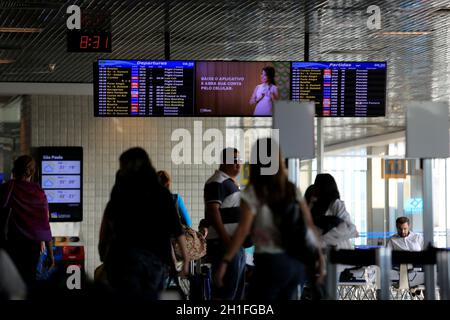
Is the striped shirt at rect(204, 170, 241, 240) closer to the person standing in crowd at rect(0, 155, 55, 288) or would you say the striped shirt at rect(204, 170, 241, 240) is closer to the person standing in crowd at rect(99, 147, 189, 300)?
the person standing in crowd at rect(0, 155, 55, 288)

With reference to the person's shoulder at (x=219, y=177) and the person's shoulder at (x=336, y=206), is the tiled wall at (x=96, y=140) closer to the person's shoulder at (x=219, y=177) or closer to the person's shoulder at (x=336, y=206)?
the person's shoulder at (x=219, y=177)

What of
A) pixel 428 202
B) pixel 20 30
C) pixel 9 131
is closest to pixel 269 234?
pixel 428 202

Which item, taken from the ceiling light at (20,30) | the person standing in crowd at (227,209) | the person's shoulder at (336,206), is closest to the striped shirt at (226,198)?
the person standing in crowd at (227,209)

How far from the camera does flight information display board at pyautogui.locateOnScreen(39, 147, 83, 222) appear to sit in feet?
52.0

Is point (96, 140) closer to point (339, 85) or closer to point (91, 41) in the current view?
point (91, 41)

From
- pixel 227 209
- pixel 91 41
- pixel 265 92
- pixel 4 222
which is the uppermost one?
pixel 91 41

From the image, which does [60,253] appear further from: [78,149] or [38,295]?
[38,295]

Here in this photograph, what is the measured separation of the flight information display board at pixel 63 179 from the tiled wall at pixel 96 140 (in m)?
0.32

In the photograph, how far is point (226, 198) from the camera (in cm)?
834

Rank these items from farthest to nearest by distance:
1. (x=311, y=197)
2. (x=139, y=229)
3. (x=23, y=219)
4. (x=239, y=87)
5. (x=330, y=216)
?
(x=239, y=87), (x=23, y=219), (x=311, y=197), (x=330, y=216), (x=139, y=229)

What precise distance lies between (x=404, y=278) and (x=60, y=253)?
570 centimetres

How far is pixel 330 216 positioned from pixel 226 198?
849 mm

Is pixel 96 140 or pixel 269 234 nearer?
pixel 269 234

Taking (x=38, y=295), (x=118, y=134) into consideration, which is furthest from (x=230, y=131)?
(x=38, y=295)
